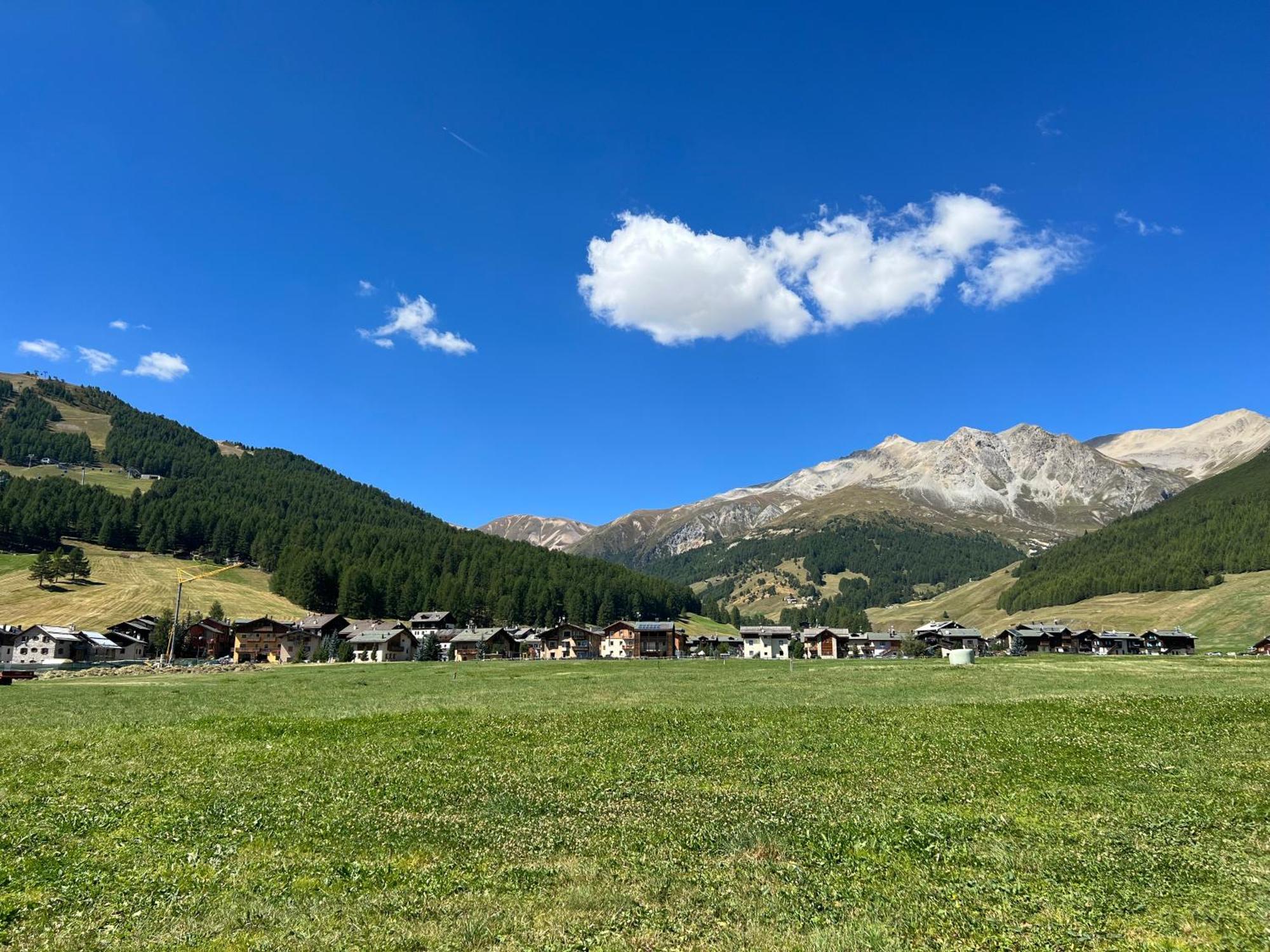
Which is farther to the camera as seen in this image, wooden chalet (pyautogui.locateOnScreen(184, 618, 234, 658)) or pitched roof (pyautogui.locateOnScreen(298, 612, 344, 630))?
pitched roof (pyautogui.locateOnScreen(298, 612, 344, 630))

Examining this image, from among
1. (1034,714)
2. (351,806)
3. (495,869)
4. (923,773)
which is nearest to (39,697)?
(351,806)

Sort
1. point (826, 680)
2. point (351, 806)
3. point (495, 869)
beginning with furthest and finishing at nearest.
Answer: point (826, 680), point (351, 806), point (495, 869)

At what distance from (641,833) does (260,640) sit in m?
175

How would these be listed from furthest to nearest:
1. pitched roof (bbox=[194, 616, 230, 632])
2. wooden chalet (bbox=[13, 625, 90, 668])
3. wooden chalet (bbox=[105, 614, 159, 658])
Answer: pitched roof (bbox=[194, 616, 230, 632]) → wooden chalet (bbox=[105, 614, 159, 658]) → wooden chalet (bbox=[13, 625, 90, 668])

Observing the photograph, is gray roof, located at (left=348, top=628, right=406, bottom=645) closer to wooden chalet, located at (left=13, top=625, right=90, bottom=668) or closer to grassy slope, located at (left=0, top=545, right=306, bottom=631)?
grassy slope, located at (left=0, top=545, right=306, bottom=631)

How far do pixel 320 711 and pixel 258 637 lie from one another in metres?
144

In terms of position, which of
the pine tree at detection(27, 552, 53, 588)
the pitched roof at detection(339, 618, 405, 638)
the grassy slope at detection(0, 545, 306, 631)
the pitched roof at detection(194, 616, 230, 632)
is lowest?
the pitched roof at detection(339, 618, 405, 638)

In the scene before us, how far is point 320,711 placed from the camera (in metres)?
41.4

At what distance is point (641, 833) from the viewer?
16.1 metres

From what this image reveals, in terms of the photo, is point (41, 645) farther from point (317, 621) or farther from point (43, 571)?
point (317, 621)

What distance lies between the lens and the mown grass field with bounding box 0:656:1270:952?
11.1 m

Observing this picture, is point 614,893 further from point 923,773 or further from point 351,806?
point 923,773

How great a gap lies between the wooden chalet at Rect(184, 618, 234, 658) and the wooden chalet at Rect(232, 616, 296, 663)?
5.59 ft

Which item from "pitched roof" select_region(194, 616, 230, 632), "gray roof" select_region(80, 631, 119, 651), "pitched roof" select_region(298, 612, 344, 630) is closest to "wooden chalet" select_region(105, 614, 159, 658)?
"gray roof" select_region(80, 631, 119, 651)
